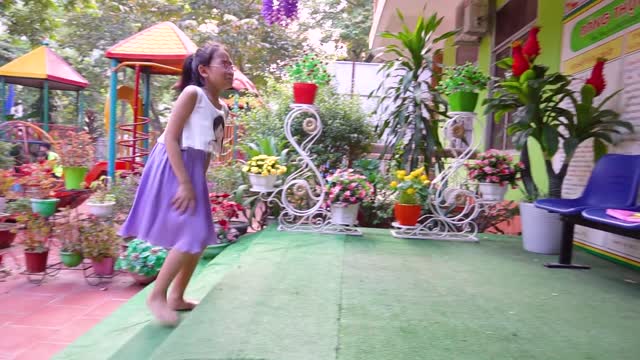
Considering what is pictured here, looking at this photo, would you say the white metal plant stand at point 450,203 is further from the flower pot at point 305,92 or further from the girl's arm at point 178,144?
the girl's arm at point 178,144

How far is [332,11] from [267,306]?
15154 mm

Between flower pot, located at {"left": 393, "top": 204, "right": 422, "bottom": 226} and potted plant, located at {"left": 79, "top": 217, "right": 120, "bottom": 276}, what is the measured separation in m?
2.38

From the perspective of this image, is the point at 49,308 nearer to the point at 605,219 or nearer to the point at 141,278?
the point at 141,278

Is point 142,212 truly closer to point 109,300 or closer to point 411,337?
point 411,337

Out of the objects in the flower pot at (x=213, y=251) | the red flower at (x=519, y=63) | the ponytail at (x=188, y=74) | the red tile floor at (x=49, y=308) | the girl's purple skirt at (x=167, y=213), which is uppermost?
the red flower at (x=519, y=63)

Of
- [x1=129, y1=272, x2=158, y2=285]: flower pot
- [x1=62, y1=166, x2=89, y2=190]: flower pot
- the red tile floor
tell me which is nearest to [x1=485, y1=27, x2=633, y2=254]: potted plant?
[x1=129, y1=272, x2=158, y2=285]: flower pot

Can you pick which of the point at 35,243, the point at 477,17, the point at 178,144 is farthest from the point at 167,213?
the point at 477,17

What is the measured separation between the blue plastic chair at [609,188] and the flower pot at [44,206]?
404cm

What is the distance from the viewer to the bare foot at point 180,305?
2199 millimetres

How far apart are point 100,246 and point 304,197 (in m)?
1.84

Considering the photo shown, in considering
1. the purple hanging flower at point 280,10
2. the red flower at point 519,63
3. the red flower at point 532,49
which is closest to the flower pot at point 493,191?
the red flower at point 519,63

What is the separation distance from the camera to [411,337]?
70.3 inches

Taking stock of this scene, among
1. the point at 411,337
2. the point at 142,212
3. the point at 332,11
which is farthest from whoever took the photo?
the point at 332,11

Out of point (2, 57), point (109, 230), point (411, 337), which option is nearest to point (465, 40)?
point (109, 230)
